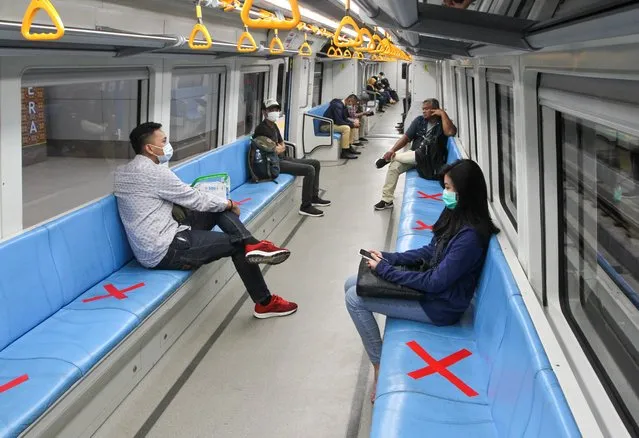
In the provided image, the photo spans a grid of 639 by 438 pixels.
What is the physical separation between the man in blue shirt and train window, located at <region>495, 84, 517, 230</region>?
79.3 inches

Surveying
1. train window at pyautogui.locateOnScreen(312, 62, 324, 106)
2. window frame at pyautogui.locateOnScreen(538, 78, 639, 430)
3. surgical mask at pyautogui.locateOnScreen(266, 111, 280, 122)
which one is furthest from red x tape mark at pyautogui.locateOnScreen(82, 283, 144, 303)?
train window at pyautogui.locateOnScreen(312, 62, 324, 106)

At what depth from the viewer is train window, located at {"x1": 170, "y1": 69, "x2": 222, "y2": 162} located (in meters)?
7.49

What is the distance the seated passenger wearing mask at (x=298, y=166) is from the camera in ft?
23.7

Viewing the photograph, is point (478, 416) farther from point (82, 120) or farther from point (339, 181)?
point (82, 120)

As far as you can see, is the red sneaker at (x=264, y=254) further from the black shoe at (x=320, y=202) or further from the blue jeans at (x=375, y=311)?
the black shoe at (x=320, y=202)

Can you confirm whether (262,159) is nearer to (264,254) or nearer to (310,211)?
(310,211)

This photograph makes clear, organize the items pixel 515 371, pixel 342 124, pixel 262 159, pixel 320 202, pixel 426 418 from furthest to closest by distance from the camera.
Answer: pixel 342 124
pixel 320 202
pixel 262 159
pixel 426 418
pixel 515 371

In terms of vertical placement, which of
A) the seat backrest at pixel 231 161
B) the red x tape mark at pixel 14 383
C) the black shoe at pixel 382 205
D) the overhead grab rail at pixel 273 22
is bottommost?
the red x tape mark at pixel 14 383

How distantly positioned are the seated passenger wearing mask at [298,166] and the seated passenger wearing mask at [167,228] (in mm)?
3087

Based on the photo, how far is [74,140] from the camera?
9820 mm

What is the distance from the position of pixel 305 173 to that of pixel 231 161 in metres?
1.17

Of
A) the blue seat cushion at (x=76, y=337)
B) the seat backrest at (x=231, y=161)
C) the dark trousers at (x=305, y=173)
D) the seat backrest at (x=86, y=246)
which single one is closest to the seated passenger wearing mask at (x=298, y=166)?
the dark trousers at (x=305, y=173)

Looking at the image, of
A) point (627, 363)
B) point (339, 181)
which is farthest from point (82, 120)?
point (627, 363)

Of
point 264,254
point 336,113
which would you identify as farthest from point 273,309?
point 336,113
